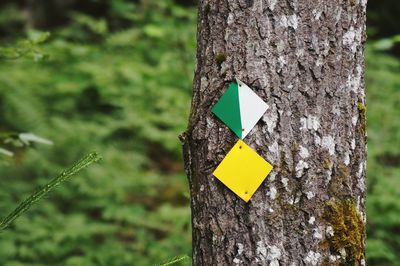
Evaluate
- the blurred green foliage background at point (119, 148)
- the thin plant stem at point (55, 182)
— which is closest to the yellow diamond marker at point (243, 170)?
the thin plant stem at point (55, 182)

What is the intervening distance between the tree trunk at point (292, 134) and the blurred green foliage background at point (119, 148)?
49.8 inches

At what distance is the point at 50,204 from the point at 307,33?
3066 mm

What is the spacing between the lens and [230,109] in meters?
1.46

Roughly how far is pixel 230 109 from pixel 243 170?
18cm

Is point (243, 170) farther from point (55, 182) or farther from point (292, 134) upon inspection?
point (55, 182)

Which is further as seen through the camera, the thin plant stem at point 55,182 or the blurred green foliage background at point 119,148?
the blurred green foliage background at point 119,148

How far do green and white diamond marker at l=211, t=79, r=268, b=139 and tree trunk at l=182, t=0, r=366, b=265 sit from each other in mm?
18

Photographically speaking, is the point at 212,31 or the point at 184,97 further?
the point at 184,97

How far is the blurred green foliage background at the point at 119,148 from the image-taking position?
3.48m

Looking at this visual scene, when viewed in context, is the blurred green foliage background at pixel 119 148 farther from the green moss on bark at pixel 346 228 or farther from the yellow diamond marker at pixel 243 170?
the green moss on bark at pixel 346 228

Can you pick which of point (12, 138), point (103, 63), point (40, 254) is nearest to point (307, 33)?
point (12, 138)

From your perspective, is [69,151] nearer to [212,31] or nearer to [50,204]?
[50,204]

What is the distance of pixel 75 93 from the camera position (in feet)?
18.0

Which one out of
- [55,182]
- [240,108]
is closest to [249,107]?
[240,108]
